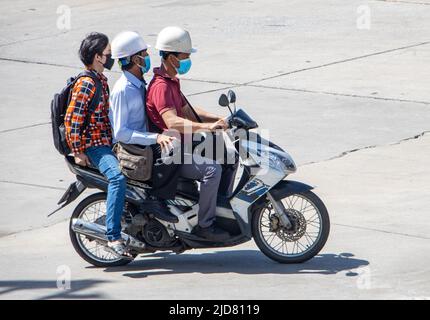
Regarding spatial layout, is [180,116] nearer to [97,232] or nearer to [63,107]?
[63,107]

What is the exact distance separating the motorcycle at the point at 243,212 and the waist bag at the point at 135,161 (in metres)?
0.15

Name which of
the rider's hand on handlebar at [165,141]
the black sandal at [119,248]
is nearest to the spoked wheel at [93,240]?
the black sandal at [119,248]


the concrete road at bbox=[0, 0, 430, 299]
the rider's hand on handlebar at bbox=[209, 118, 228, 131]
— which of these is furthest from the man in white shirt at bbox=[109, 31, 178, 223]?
the concrete road at bbox=[0, 0, 430, 299]

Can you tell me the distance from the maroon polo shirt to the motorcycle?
417mm

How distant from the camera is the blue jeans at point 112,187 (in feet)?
29.1

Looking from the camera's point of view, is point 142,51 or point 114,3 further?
point 114,3

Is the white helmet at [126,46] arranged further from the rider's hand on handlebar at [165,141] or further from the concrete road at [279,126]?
the concrete road at [279,126]

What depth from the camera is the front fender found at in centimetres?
895

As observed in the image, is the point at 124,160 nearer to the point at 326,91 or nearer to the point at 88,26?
the point at 326,91

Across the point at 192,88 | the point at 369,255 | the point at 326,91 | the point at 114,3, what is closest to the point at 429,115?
the point at 326,91

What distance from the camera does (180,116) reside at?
9.00 metres
